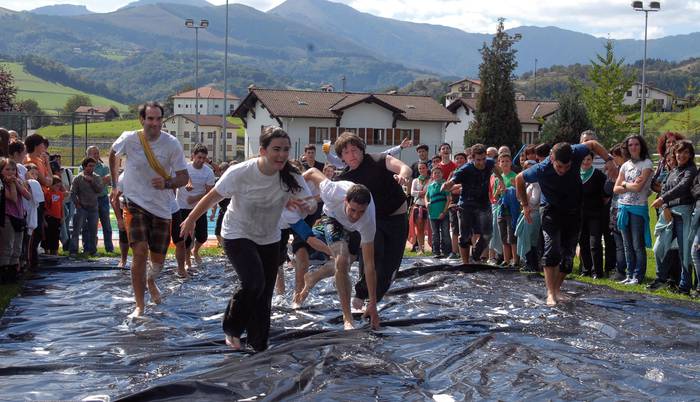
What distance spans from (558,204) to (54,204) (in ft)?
28.6

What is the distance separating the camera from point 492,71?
183ft

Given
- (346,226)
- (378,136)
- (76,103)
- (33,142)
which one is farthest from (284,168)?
(76,103)

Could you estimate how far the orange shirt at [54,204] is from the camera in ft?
46.8

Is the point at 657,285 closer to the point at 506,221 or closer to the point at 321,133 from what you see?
the point at 506,221

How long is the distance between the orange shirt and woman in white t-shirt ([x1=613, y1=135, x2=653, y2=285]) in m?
8.91

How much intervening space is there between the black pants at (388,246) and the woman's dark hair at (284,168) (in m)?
1.69

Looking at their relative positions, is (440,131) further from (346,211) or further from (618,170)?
(346,211)

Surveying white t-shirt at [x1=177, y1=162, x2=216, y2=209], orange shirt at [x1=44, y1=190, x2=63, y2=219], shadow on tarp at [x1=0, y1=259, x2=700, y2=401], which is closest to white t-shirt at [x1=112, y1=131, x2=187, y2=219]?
shadow on tarp at [x1=0, y1=259, x2=700, y2=401]

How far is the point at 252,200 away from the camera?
6.94 metres

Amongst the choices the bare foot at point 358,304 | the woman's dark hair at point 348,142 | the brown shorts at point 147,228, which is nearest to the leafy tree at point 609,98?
the bare foot at point 358,304

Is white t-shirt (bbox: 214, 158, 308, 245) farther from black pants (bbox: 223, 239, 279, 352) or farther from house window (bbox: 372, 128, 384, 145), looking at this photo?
house window (bbox: 372, 128, 384, 145)

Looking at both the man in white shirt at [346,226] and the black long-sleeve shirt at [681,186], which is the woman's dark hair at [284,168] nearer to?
the man in white shirt at [346,226]

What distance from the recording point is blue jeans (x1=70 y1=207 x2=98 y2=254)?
14875mm

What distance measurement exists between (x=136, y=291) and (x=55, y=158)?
863cm
